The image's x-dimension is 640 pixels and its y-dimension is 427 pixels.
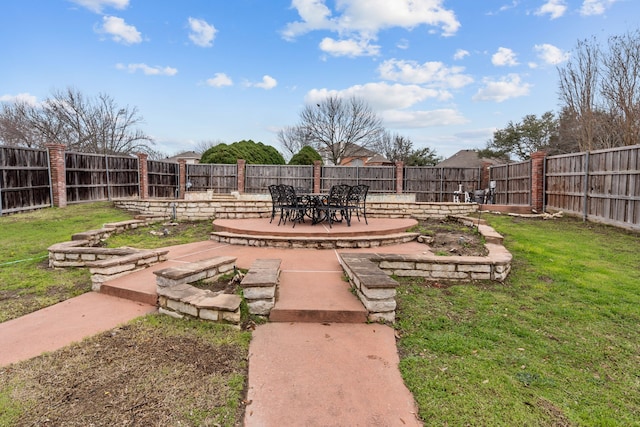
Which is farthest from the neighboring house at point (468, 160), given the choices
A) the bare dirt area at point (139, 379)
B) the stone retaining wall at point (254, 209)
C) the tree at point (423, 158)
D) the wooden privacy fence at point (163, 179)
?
the bare dirt area at point (139, 379)

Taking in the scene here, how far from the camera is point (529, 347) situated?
7.71ft

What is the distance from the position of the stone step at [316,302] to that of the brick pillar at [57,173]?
11.0 metres

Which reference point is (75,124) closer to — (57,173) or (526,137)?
(57,173)

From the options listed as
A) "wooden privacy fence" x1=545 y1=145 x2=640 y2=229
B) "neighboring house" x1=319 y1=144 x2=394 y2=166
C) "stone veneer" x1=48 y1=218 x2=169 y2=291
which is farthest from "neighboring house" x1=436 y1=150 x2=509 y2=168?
"stone veneer" x1=48 y1=218 x2=169 y2=291

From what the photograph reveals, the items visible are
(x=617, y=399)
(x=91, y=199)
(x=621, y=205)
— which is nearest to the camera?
(x=617, y=399)

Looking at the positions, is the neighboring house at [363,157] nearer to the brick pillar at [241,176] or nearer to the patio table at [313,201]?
the brick pillar at [241,176]

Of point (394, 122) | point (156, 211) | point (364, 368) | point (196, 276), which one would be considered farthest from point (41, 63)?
point (394, 122)

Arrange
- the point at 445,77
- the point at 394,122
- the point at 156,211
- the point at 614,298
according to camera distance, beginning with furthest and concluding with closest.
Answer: the point at 394,122 → the point at 445,77 → the point at 156,211 → the point at 614,298

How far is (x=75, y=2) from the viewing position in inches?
383

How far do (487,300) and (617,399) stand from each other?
4.61 feet

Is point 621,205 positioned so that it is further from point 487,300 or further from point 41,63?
point 41,63

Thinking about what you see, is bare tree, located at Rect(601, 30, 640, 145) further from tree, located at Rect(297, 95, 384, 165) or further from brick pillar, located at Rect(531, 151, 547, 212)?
tree, located at Rect(297, 95, 384, 165)

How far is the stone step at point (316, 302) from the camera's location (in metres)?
2.71

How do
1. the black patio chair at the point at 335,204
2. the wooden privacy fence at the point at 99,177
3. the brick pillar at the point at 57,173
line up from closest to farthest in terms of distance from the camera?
the black patio chair at the point at 335,204 → the brick pillar at the point at 57,173 → the wooden privacy fence at the point at 99,177
